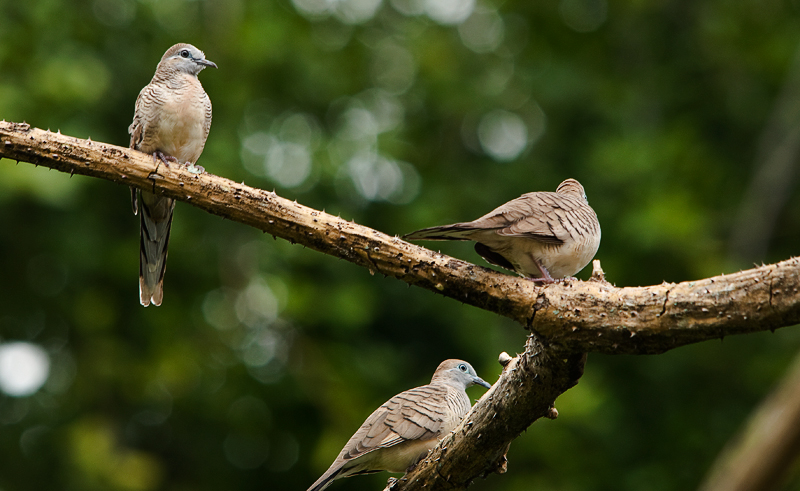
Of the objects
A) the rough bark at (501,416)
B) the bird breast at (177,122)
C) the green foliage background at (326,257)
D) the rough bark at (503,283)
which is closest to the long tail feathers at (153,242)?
the bird breast at (177,122)

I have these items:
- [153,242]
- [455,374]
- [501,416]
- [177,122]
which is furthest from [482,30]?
[501,416]

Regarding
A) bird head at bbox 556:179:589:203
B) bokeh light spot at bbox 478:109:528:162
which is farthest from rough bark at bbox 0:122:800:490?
bokeh light spot at bbox 478:109:528:162

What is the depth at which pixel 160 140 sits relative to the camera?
475 centimetres

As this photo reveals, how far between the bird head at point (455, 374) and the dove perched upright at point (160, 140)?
173cm

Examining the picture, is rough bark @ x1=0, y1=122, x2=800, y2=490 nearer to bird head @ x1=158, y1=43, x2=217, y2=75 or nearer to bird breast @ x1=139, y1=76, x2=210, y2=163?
bird breast @ x1=139, y1=76, x2=210, y2=163

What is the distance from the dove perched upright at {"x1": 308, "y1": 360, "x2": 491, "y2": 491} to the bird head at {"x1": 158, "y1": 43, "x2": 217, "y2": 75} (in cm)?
271

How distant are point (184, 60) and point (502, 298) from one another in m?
3.25

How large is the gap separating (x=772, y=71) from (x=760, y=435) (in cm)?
1096

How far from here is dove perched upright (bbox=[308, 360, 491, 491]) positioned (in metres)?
3.64

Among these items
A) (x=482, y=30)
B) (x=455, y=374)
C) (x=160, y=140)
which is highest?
(x=482, y=30)

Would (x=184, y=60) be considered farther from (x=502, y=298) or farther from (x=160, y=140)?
(x=502, y=298)

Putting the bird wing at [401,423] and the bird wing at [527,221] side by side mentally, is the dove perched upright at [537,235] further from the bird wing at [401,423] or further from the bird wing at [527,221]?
the bird wing at [401,423]

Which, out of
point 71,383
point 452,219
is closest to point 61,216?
point 71,383

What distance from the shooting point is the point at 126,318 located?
9.75 meters
